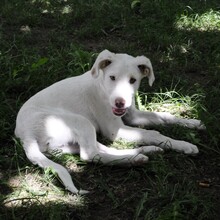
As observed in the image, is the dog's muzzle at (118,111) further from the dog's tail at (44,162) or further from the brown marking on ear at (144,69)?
the dog's tail at (44,162)

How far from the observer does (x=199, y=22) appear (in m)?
6.55

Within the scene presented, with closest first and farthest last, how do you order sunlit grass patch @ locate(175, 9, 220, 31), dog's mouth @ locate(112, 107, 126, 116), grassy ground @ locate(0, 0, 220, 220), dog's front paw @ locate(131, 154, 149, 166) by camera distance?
grassy ground @ locate(0, 0, 220, 220) → dog's front paw @ locate(131, 154, 149, 166) → dog's mouth @ locate(112, 107, 126, 116) → sunlit grass patch @ locate(175, 9, 220, 31)

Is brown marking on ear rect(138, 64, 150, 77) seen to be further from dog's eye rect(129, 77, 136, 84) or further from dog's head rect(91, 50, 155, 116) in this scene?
dog's eye rect(129, 77, 136, 84)

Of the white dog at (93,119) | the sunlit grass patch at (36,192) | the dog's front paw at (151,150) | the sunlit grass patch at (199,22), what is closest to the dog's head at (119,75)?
the white dog at (93,119)

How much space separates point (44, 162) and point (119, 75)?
1004mm

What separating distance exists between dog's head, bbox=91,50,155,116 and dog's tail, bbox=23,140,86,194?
0.73 metres

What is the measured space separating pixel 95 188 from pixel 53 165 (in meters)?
0.38

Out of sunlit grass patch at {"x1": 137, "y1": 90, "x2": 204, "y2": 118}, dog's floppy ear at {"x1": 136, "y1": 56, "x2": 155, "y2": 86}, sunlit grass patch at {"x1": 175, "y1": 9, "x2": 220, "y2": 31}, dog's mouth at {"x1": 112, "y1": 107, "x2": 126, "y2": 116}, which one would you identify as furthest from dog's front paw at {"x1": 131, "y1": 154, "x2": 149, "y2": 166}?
sunlit grass patch at {"x1": 175, "y1": 9, "x2": 220, "y2": 31}

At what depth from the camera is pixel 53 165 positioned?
359 cm

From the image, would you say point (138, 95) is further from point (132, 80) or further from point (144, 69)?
point (132, 80)

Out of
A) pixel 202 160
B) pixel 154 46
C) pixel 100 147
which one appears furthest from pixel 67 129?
pixel 154 46

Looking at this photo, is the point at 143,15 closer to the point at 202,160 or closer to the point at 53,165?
the point at 202,160

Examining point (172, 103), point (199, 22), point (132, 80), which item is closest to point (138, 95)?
point (172, 103)

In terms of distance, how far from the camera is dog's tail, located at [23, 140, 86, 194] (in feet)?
11.4
